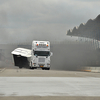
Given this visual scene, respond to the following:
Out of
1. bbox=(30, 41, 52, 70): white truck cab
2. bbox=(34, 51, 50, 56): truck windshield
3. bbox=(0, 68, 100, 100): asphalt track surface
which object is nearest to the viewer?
bbox=(0, 68, 100, 100): asphalt track surface

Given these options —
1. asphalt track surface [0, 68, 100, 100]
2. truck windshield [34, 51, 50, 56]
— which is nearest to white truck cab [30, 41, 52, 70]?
truck windshield [34, 51, 50, 56]

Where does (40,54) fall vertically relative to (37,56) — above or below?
above

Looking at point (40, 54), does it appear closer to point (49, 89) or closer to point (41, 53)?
point (41, 53)

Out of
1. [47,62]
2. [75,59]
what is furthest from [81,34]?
[47,62]

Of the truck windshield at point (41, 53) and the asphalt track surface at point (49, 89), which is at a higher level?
the asphalt track surface at point (49, 89)

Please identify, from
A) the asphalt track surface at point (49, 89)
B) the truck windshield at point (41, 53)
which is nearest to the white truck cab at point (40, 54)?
the truck windshield at point (41, 53)

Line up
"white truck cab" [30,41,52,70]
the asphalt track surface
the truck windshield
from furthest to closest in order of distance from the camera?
the truck windshield < "white truck cab" [30,41,52,70] < the asphalt track surface

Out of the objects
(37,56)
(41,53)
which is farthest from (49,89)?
(37,56)

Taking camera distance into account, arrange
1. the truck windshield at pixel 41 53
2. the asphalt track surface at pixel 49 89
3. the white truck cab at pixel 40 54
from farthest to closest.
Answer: the truck windshield at pixel 41 53, the white truck cab at pixel 40 54, the asphalt track surface at pixel 49 89

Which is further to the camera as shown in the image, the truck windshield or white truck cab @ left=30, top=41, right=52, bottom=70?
the truck windshield

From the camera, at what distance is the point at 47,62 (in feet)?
113

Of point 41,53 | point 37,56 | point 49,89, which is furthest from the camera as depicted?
point 37,56

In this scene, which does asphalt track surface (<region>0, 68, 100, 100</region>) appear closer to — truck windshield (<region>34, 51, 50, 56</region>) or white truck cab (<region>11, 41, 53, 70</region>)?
white truck cab (<region>11, 41, 53, 70</region>)

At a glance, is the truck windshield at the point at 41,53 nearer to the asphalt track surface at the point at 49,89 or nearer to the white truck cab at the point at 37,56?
the white truck cab at the point at 37,56
